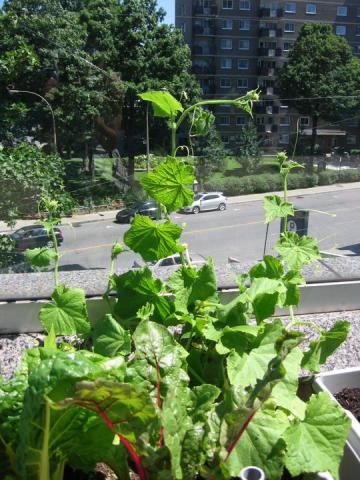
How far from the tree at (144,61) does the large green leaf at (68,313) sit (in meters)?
0.60

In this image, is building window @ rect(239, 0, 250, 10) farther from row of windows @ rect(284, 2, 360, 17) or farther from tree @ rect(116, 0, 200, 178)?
tree @ rect(116, 0, 200, 178)

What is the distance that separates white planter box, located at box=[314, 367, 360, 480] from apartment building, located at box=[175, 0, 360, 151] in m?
0.93

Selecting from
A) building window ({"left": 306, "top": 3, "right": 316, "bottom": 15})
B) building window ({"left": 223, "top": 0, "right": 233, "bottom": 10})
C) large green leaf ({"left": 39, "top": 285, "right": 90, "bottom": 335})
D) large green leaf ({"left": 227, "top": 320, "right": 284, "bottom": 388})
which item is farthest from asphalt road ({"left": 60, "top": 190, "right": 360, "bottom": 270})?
building window ({"left": 223, "top": 0, "right": 233, "bottom": 10})

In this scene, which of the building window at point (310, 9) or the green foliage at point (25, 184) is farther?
the building window at point (310, 9)

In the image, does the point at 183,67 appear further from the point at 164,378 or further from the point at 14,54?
the point at 164,378

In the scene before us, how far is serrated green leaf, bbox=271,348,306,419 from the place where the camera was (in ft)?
2.82

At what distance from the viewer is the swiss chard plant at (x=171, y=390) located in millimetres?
682

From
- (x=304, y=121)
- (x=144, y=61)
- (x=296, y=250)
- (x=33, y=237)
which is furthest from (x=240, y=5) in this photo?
(x=296, y=250)

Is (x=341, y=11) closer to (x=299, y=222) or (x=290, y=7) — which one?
(x=290, y=7)

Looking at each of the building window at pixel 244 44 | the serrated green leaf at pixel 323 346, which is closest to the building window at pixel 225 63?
the building window at pixel 244 44

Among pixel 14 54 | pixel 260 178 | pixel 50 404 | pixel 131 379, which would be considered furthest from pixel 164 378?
pixel 14 54

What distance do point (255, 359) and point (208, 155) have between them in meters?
0.99

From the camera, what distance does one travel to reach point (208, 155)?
1.77 metres

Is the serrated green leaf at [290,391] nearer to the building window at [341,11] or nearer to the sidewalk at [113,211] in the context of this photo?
the sidewalk at [113,211]
